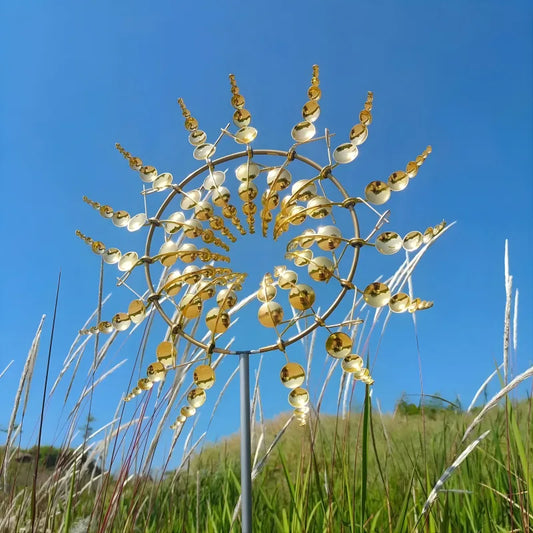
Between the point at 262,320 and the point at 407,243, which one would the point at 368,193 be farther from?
the point at 262,320

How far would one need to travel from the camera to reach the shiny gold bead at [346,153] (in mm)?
1098

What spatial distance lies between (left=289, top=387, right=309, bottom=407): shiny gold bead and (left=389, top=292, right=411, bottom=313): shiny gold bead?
0.84 ft

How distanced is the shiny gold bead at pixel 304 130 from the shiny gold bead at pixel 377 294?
368 millimetres

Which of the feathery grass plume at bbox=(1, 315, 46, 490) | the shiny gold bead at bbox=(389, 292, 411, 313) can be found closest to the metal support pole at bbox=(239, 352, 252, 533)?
the shiny gold bead at bbox=(389, 292, 411, 313)

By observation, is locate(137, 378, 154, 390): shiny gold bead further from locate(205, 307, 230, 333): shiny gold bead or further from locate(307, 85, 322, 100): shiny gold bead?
locate(307, 85, 322, 100): shiny gold bead

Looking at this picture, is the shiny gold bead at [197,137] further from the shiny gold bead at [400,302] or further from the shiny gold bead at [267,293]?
the shiny gold bead at [400,302]

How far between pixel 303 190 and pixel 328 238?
15 cm

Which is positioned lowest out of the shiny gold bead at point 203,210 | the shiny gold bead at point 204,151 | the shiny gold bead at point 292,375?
the shiny gold bead at point 292,375

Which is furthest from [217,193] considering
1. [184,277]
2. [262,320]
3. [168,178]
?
[262,320]

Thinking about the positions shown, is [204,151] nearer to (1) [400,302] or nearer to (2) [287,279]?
(2) [287,279]

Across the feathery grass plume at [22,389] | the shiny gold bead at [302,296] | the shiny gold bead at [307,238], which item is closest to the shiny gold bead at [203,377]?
the shiny gold bead at [302,296]

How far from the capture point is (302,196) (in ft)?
3.93

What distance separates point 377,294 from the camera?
1.04 metres

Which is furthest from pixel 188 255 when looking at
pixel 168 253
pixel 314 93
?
pixel 314 93
